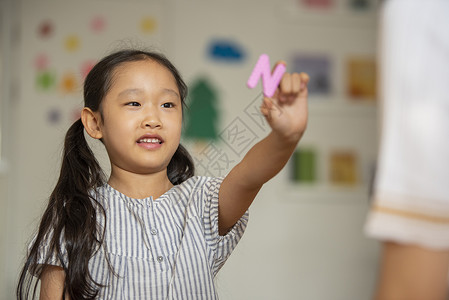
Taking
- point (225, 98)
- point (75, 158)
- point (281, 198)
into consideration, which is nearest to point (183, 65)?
point (225, 98)

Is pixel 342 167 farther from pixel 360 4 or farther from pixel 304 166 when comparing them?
pixel 360 4

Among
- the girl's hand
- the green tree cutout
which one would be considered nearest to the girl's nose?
the girl's hand

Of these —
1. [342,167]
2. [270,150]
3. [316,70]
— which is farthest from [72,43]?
[270,150]

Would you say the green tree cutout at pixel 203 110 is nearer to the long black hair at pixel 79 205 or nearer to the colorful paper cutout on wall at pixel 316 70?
the colorful paper cutout on wall at pixel 316 70

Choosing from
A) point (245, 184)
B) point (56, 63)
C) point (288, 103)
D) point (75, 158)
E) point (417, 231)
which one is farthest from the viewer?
point (56, 63)

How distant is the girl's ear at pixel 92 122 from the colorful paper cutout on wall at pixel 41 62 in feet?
6.71

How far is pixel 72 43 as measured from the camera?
10.1ft

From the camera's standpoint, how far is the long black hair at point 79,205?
3.18ft

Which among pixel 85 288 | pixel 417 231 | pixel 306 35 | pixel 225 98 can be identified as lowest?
pixel 85 288

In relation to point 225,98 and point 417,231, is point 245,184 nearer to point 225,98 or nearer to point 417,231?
point 417,231

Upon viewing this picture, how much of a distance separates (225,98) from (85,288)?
231 cm

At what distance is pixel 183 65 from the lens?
3.14m

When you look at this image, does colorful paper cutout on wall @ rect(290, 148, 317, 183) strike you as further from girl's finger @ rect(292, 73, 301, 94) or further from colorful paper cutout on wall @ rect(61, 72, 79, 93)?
girl's finger @ rect(292, 73, 301, 94)

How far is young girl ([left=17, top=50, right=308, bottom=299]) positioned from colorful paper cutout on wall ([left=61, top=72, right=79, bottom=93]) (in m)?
2.00
